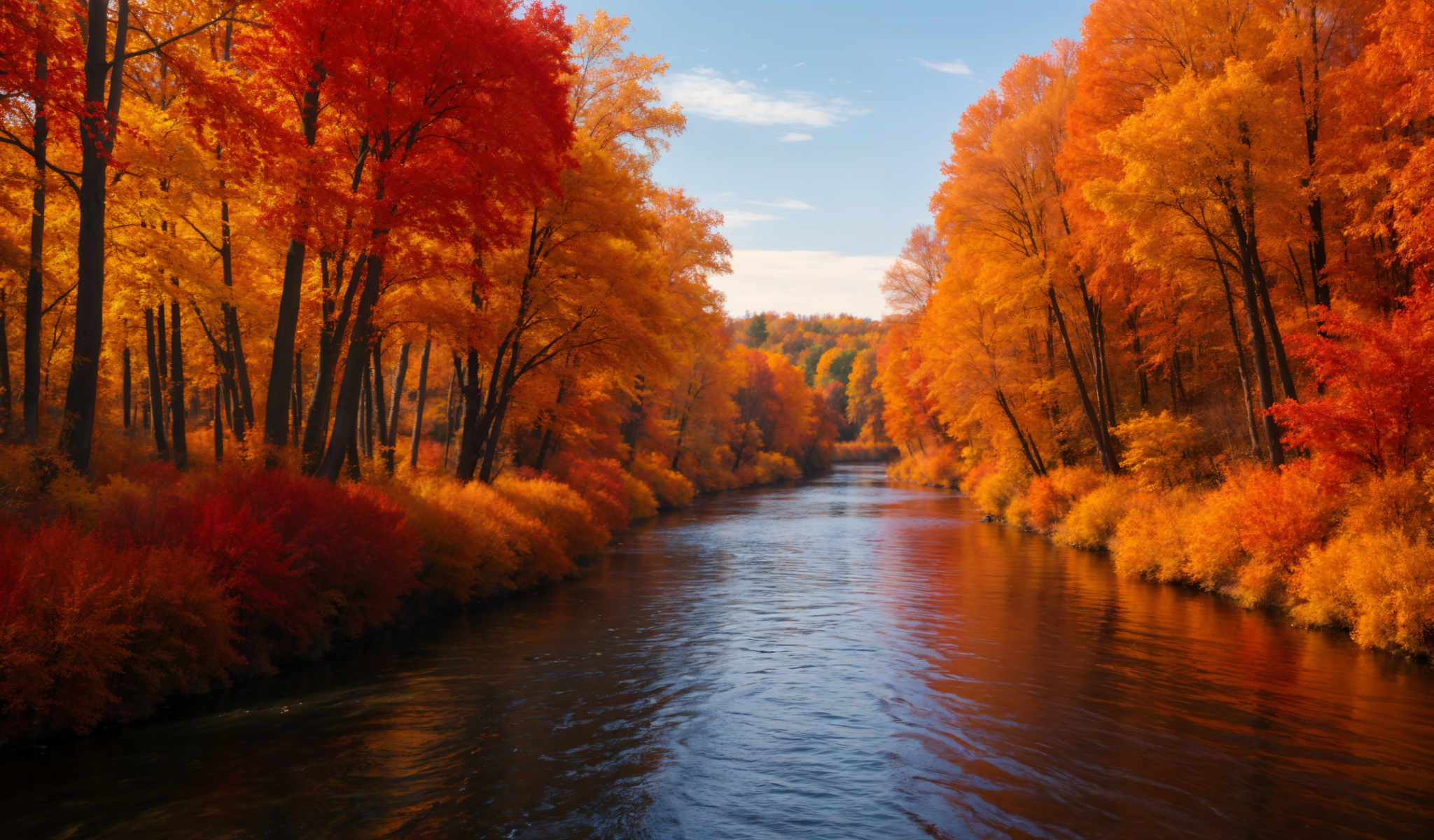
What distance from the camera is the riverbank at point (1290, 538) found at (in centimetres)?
1212

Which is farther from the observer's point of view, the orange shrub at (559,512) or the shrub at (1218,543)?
the orange shrub at (559,512)

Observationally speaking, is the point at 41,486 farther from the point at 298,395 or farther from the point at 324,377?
the point at 298,395

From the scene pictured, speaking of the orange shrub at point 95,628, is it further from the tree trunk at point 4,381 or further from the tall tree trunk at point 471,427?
the tall tree trunk at point 471,427

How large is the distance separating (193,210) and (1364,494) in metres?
24.2

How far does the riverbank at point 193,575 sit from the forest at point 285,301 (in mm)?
42

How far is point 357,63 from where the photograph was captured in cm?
1405

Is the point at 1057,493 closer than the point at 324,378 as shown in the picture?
No

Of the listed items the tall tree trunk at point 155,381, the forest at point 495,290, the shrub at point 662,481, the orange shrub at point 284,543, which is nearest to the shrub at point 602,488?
the forest at point 495,290

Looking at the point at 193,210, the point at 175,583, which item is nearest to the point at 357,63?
the point at 193,210

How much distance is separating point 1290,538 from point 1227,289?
23.5 feet

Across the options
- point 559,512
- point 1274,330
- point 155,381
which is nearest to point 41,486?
point 155,381

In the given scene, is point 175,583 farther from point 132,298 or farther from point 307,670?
point 132,298

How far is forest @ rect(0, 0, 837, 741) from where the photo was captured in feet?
29.9

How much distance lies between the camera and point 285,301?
1413 centimetres
